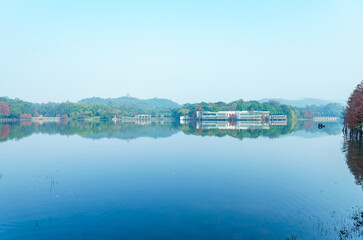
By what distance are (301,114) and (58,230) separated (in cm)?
21298

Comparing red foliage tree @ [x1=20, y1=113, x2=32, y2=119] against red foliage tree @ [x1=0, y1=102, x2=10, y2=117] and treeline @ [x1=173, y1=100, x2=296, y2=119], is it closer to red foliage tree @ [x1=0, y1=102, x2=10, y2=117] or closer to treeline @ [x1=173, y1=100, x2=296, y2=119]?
red foliage tree @ [x1=0, y1=102, x2=10, y2=117]

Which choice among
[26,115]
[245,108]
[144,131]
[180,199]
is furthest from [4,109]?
[180,199]

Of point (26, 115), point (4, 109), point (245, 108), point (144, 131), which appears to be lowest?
point (144, 131)

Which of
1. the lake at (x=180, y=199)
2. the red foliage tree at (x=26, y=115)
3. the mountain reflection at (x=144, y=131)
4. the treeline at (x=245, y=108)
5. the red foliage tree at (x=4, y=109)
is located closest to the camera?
the lake at (x=180, y=199)

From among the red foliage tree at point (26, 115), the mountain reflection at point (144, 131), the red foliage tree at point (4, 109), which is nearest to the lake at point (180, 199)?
the mountain reflection at point (144, 131)

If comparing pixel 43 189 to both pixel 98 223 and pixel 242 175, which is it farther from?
pixel 242 175

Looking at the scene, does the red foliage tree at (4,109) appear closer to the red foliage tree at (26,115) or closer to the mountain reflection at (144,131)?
the red foliage tree at (26,115)

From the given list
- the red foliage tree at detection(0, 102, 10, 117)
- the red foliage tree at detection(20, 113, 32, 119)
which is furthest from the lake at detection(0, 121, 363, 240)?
the red foliage tree at detection(20, 113, 32, 119)

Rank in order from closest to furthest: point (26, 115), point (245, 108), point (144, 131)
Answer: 1. point (144, 131)
2. point (26, 115)
3. point (245, 108)

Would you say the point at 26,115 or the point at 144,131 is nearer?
the point at 144,131

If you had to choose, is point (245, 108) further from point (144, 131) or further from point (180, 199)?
point (180, 199)

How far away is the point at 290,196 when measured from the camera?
13.5 metres

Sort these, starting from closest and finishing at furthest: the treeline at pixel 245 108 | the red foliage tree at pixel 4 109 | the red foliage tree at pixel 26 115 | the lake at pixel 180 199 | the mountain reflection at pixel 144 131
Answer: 1. the lake at pixel 180 199
2. the mountain reflection at pixel 144 131
3. the red foliage tree at pixel 4 109
4. the red foliage tree at pixel 26 115
5. the treeline at pixel 245 108

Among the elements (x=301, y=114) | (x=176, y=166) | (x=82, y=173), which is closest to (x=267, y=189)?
(x=176, y=166)
